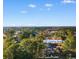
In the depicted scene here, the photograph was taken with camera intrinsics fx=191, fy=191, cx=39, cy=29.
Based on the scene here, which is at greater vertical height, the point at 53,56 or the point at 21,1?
the point at 21,1

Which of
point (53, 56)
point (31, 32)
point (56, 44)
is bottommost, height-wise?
point (53, 56)

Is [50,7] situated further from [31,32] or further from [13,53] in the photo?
[13,53]

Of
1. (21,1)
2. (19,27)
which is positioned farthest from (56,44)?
(21,1)

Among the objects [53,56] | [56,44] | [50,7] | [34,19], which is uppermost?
[50,7]

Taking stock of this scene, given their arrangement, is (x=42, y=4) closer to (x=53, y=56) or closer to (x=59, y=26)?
(x=59, y=26)

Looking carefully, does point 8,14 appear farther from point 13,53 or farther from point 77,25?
point 77,25

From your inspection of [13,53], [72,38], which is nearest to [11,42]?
[13,53]

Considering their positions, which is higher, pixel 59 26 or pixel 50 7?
pixel 50 7

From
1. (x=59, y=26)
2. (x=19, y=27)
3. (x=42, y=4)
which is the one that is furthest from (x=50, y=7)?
(x=19, y=27)
